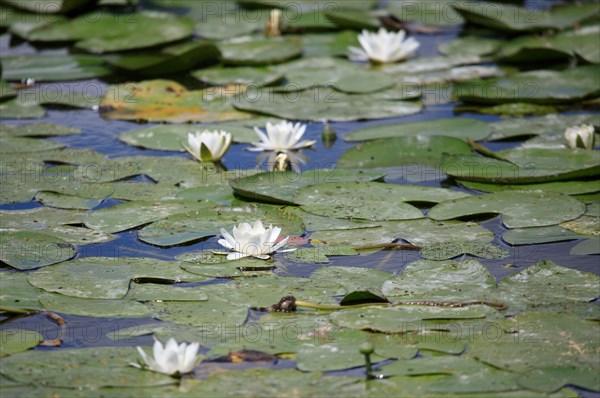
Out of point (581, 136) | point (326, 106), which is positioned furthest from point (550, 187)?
point (326, 106)

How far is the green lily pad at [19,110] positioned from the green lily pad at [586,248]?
3.52 meters

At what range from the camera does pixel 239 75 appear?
6551 mm

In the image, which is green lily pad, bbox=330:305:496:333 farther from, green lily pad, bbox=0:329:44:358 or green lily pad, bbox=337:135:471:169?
green lily pad, bbox=337:135:471:169

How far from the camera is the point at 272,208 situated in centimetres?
429

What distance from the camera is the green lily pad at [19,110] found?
5.80 metres

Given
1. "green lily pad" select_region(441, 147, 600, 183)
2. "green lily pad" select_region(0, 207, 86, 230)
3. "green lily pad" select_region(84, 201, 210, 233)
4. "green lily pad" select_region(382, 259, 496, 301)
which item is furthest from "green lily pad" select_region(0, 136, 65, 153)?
"green lily pad" select_region(382, 259, 496, 301)

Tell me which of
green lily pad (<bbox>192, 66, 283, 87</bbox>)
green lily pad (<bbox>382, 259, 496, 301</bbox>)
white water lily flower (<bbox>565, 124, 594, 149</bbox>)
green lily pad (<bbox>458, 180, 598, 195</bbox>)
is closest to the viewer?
green lily pad (<bbox>382, 259, 496, 301</bbox>)

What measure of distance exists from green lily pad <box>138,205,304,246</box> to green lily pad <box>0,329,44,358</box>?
34.3 inches

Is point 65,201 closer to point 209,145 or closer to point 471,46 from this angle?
point 209,145

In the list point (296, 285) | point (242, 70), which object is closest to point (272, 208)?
point (296, 285)

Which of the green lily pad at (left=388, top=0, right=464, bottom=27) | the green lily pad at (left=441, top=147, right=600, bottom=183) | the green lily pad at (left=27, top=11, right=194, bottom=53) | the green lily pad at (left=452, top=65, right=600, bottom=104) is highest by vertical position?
the green lily pad at (left=388, top=0, right=464, bottom=27)

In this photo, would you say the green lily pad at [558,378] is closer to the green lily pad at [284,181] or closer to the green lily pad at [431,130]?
the green lily pad at [284,181]

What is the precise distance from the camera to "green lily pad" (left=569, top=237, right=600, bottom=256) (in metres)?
3.81

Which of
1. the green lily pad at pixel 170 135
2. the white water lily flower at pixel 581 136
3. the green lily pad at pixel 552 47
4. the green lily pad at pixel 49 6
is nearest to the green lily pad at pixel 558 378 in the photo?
the white water lily flower at pixel 581 136
